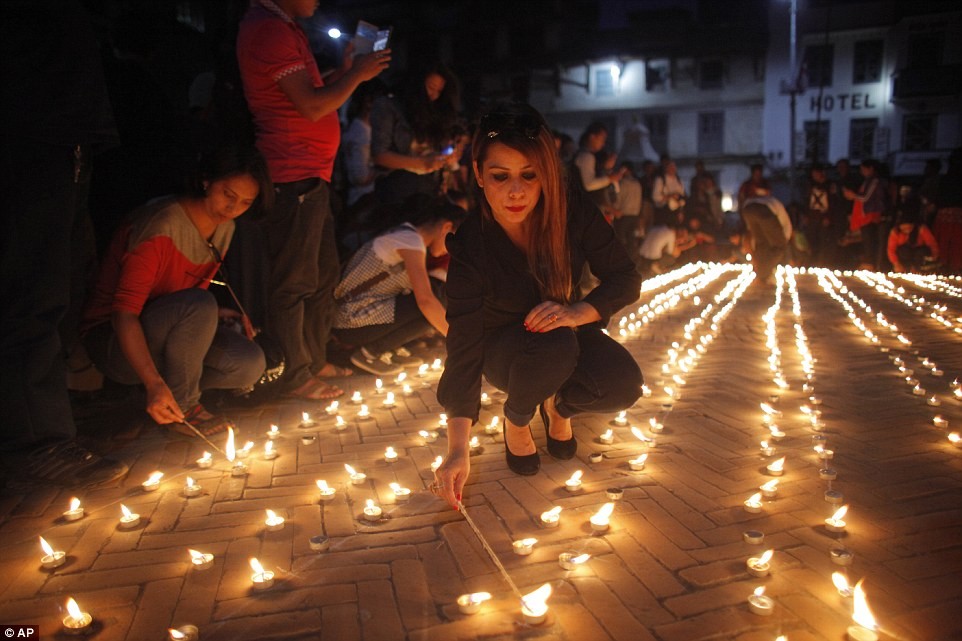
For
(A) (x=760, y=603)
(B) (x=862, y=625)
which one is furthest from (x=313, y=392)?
(B) (x=862, y=625)

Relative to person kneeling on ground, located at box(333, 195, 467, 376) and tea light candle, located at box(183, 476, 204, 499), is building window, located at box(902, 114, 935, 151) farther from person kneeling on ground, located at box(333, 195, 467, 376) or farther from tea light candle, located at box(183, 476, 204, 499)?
tea light candle, located at box(183, 476, 204, 499)

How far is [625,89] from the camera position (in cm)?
3278

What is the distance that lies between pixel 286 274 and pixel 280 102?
37.5 inches

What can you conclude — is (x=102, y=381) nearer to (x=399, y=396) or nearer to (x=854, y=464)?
(x=399, y=396)

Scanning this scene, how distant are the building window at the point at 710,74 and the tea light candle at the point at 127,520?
33696mm

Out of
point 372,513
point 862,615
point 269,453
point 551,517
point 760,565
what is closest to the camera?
point 862,615

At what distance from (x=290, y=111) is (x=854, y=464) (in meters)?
3.26

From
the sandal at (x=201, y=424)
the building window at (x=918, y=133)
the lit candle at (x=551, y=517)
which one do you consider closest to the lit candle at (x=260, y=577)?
the lit candle at (x=551, y=517)

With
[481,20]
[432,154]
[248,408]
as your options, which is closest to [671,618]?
[248,408]

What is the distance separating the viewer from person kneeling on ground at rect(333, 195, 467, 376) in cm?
454

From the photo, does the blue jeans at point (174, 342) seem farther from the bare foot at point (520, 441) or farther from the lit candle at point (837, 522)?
the lit candle at point (837, 522)

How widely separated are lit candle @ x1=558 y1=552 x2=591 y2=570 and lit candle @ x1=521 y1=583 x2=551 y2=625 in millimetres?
261

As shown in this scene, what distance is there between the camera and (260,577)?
206cm

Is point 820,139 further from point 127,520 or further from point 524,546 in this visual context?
point 127,520
